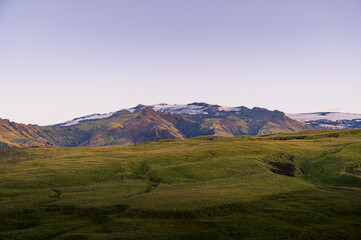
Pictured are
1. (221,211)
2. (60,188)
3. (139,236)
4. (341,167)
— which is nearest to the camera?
(139,236)

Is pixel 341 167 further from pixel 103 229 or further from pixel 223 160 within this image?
pixel 103 229

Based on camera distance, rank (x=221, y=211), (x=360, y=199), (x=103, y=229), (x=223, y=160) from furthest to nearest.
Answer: (x=223, y=160) → (x=360, y=199) → (x=221, y=211) → (x=103, y=229)

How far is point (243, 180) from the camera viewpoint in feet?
330

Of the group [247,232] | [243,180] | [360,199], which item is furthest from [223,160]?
[247,232]

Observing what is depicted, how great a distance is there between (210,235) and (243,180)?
1931 inches

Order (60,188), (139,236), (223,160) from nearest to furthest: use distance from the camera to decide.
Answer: (139,236) < (60,188) < (223,160)

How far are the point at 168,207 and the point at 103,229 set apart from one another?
15.6m

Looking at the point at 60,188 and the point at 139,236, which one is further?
the point at 60,188

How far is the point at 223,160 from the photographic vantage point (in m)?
126

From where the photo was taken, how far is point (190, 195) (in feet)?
256

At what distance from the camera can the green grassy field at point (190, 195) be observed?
57.3 metres

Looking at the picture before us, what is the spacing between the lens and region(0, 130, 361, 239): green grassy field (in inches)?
2256

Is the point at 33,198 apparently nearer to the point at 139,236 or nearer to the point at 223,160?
the point at 139,236

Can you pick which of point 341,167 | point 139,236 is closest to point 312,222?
point 139,236
